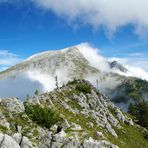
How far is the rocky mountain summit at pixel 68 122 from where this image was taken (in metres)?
62.8

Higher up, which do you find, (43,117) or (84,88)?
(84,88)

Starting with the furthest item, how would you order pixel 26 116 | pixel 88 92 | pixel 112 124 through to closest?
pixel 88 92, pixel 112 124, pixel 26 116

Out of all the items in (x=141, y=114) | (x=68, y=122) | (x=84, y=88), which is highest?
(x=84, y=88)

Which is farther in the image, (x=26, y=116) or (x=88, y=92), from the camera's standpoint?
(x=88, y=92)

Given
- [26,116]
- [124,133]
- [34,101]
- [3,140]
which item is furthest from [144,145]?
[3,140]

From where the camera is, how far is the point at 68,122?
8700 centimetres

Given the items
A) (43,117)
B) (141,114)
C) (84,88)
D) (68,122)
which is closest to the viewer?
(43,117)

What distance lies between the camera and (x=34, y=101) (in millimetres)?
100625

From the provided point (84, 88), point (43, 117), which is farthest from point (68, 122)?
point (84, 88)

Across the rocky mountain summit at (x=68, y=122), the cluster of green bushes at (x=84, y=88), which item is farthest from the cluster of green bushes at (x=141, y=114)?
the cluster of green bushes at (x=84, y=88)

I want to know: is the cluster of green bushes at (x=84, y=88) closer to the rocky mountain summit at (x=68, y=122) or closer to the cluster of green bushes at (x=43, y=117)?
the rocky mountain summit at (x=68, y=122)

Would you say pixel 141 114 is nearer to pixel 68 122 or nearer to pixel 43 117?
pixel 68 122

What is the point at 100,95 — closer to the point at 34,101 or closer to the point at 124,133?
the point at 124,133

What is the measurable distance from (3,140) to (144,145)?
66368 mm
